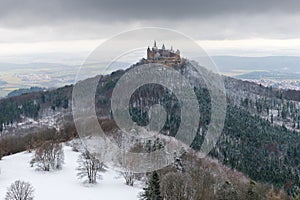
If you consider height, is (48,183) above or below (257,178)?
above

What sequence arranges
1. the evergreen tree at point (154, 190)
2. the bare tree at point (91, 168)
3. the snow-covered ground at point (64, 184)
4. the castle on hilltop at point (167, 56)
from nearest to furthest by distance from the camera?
the evergreen tree at point (154, 190) → the snow-covered ground at point (64, 184) → the bare tree at point (91, 168) → the castle on hilltop at point (167, 56)

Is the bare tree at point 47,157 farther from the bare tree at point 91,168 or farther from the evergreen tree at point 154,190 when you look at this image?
the evergreen tree at point 154,190

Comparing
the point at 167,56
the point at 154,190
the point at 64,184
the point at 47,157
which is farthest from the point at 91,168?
the point at 167,56

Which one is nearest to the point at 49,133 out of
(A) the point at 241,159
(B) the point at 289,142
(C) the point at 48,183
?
(C) the point at 48,183

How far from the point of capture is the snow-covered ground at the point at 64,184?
3626 centimetres

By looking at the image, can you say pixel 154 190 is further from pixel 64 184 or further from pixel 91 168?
pixel 64 184

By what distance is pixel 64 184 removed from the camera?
131 ft

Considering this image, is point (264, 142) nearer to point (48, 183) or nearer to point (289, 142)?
Result: point (289, 142)

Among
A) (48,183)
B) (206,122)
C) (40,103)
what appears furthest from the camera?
(40,103)

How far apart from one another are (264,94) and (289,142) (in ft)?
218

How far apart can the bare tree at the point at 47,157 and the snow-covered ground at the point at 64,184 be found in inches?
39.7

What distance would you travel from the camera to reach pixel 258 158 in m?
93.6

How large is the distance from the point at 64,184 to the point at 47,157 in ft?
21.2

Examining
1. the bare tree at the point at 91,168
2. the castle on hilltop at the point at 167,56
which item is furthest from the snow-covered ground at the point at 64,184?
the castle on hilltop at the point at 167,56
